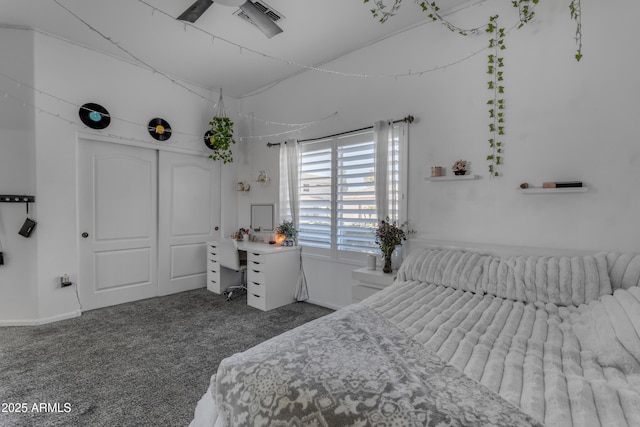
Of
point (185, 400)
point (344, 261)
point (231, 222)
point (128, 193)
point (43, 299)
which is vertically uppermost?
point (128, 193)

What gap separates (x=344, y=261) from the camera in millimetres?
3547

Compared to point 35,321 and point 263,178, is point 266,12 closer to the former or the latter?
point 263,178

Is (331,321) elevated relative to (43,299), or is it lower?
elevated

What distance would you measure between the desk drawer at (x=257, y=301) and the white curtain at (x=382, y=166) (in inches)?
66.2

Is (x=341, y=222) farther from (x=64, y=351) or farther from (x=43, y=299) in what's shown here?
(x=43, y=299)

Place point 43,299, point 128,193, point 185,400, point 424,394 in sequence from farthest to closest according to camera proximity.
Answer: point 128,193, point 43,299, point 185,400, point 424,394

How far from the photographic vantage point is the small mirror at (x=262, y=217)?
4367 mm

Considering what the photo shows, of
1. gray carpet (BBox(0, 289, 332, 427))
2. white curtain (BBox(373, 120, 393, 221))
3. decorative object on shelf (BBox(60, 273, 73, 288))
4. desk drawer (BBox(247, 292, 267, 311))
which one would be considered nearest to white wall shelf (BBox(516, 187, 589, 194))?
white curtain (BBox(373, 120, 393, 221))

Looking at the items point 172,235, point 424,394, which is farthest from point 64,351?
point 424,394

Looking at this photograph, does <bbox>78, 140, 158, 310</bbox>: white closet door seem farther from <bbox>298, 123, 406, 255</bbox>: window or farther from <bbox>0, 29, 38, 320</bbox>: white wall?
<bbox>298, 123, 406, 255</bbox>: window

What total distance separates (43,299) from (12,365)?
1.08 m

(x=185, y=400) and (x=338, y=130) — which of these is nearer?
(x=185, y=400)

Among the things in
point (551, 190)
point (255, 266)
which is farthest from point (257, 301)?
point (551, 190)

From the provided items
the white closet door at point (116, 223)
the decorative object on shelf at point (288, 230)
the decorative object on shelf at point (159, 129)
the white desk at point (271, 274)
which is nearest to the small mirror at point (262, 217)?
the decorative object on shelf at point (288, 230)
